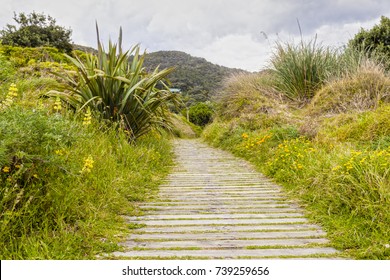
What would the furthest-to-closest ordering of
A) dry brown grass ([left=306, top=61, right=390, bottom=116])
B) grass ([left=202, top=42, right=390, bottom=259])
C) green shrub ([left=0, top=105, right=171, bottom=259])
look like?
1. dry brown grass ([left=306, top=61, right=390, bottom=116])
2. grass ([left=202, top=42, right=390, bottom=259])
3. green shrub ([left=0, top=105, right=171, bottom=259])

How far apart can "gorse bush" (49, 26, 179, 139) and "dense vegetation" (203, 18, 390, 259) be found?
207cm

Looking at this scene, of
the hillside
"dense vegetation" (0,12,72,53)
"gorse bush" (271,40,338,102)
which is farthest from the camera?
the hillside

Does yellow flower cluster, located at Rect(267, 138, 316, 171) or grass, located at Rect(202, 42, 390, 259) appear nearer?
grass, located at Rect(202, 42, 390, 259)

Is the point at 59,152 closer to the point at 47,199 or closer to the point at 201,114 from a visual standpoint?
the point at 47,199

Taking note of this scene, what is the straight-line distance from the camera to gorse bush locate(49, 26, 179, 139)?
5.61 meters

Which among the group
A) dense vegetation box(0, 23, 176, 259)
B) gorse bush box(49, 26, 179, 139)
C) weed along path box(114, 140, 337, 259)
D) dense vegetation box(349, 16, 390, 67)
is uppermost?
dense vegetation box(349, 16, 390, 67)

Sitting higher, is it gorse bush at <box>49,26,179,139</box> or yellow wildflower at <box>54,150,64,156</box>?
gorse bush at <box>49,26,179,139</box>

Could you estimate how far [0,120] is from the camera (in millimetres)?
2521

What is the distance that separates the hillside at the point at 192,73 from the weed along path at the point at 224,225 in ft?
53.7

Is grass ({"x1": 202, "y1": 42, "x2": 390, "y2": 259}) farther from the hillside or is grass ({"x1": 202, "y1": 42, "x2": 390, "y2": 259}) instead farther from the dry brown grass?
the hillside

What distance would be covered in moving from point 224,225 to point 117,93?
3419 millimetres

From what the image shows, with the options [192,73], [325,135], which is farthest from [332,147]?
[192,73]

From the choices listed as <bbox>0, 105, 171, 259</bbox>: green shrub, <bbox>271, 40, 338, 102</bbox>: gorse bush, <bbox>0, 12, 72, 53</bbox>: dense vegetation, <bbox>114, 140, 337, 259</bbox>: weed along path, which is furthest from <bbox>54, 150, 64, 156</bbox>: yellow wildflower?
<bbox>0, 12, 72, 53</bbox>: dense vegetation

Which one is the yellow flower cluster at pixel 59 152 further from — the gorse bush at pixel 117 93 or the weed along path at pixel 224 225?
the gorse bush at pixel 117 93
